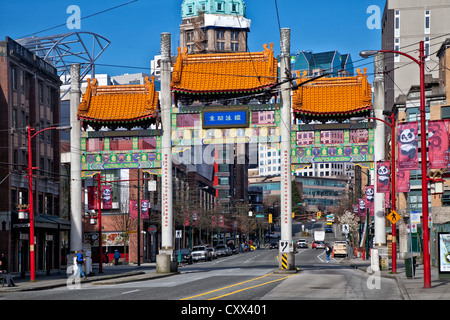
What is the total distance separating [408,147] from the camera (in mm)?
32375

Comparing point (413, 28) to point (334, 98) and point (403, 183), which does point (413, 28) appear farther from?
point (403, 183)

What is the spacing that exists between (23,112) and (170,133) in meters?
19.0

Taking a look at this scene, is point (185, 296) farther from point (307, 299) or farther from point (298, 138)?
point (298, 138)

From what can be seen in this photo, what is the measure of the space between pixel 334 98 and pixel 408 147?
16.1m

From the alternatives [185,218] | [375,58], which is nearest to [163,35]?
[375,58]

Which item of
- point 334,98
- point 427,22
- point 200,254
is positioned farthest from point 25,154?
point 427,22

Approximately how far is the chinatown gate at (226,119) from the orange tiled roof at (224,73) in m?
0.06

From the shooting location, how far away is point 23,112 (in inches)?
2404

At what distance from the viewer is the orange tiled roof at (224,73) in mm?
47500

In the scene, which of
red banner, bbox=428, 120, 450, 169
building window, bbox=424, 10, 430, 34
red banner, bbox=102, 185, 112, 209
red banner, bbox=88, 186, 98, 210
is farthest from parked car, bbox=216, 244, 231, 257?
red banner, bbox=428, 120, 450, 169

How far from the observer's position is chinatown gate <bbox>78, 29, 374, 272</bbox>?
46.4 meters

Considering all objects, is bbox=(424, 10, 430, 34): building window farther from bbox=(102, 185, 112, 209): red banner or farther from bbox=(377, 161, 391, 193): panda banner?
bbox=(377, 161, 391, 193): panda banner

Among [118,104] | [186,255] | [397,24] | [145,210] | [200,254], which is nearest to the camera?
[118,104]

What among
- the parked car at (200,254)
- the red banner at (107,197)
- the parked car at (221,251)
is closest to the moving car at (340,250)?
the parked car at (221,251)
